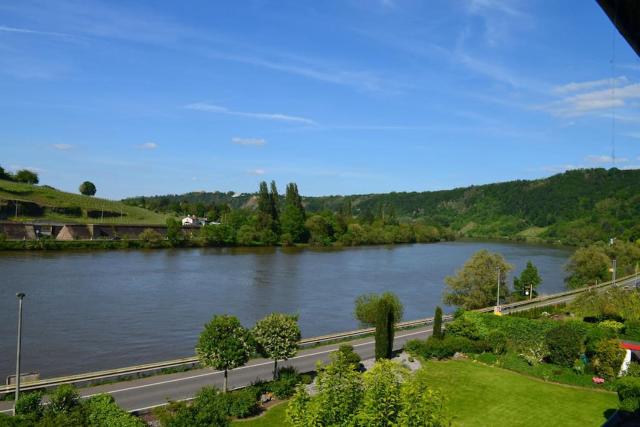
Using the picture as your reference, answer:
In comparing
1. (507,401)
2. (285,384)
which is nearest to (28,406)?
(285,384)

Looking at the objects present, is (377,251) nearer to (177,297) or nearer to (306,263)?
(306,263)

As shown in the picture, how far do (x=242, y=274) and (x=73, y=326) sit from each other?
2919cm

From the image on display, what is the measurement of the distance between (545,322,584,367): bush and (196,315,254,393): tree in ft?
49.5

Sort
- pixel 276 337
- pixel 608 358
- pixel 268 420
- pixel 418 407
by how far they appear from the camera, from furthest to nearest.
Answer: pixel 608 358
pixel 276 337
pixel 268 420
pixel 418 407

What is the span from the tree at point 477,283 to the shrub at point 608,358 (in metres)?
19.0

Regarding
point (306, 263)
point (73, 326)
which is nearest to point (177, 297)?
point (73, 326)

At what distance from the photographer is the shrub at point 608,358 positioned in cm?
2506

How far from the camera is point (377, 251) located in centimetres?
11131

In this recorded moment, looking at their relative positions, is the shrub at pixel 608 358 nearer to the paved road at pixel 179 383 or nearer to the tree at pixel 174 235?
the paved road at pixel 179 383

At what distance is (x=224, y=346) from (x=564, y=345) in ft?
53.9

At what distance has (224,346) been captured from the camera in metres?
20.9

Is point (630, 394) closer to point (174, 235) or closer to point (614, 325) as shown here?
point (614, 325)

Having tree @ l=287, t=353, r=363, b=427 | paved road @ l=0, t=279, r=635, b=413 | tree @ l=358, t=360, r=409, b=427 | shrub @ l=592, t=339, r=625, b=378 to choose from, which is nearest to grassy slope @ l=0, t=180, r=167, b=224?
paved road @ l=0, t=279, r=635, b=413

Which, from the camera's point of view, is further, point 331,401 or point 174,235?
point 174,235
